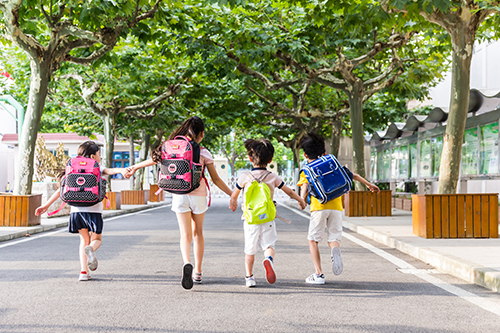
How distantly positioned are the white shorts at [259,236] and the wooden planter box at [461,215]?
480 centimetres

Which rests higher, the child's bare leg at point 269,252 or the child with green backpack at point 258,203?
the child with green backpack at point 258,203

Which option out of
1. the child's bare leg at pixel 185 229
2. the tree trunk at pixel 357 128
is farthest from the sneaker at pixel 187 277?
the tree trunk at pixel 357 128

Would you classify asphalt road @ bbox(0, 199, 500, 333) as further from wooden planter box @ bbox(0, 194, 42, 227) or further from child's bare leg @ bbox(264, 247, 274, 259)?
wooden planter box @ bbox(0, 194, 42, 227)

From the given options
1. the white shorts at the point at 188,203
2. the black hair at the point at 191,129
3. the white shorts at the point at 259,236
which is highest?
the black hair at the point at 191,129

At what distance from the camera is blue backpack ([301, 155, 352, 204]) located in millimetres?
5785

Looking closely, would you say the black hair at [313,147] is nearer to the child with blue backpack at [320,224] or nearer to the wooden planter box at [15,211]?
the child with blue backpack at [320,224]

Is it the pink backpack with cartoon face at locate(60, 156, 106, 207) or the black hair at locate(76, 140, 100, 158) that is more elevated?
the black hair at locate(76, 140, 100, 158)

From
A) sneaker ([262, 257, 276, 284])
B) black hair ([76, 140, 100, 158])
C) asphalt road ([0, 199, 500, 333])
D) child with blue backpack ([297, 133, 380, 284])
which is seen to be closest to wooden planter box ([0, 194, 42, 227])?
asphalt road ([0, 199, 500, 333])

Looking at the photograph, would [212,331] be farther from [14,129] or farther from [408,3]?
[14,129]

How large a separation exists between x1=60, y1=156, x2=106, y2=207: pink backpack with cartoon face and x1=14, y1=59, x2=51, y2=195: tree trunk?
23.7 ft

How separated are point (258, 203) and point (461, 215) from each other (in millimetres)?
5454

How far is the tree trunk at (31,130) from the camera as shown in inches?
496

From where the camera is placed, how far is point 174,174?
5430 mm

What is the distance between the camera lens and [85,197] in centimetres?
591
